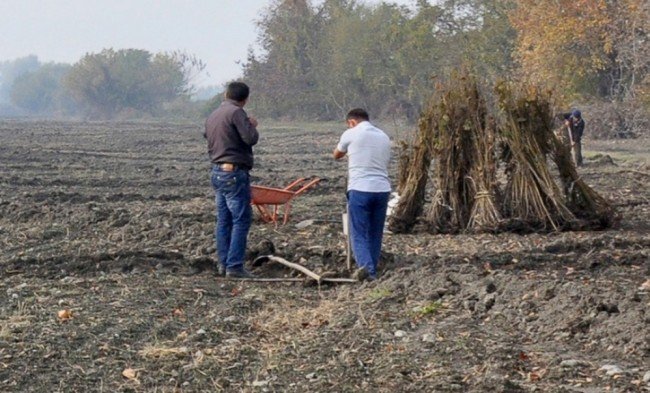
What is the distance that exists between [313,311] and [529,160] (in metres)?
5.08

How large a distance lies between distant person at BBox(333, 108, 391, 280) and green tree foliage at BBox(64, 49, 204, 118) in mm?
94655

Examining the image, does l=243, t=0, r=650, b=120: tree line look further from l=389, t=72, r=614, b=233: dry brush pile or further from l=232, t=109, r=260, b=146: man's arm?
l=232, t=109, r=260, b=146: man's arm

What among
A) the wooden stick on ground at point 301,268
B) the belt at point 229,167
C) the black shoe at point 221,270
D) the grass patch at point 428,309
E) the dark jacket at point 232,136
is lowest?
the black shoe at point 221,270

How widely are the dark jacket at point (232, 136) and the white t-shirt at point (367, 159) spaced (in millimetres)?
884

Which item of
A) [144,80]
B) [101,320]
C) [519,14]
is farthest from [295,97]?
[101,320]

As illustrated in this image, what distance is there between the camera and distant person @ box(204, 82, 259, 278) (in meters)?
10.3

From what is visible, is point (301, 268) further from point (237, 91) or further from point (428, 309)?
point (428, 309)

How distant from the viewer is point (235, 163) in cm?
1037

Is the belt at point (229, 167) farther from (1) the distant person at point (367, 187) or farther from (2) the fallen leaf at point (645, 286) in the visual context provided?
(2) the fallen leaf at point (645, 286)

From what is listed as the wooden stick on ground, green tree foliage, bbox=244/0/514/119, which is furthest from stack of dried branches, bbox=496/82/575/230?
green tree foliage, bbox=244/0/514/119

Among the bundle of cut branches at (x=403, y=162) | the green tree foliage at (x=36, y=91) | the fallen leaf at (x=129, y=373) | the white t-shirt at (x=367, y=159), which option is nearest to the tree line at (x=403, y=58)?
the bundle of cut branches at (x=403, y=162)

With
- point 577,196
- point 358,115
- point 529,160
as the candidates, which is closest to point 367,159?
point 358,115

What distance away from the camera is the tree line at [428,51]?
36.4 m

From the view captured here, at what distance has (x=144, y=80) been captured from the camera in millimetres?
109250
